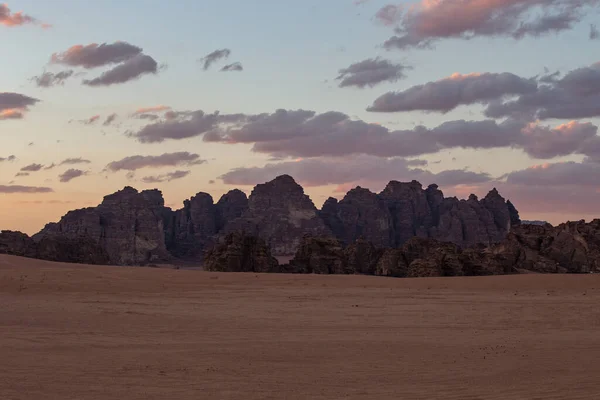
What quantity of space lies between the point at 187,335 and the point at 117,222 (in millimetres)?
97734

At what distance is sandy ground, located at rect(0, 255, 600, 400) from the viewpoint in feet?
32.2

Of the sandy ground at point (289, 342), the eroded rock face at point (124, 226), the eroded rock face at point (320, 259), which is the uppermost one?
the eroded rock face at point (124, 226)

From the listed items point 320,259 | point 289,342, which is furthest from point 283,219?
point 289,342

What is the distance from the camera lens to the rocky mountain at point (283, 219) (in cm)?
10862

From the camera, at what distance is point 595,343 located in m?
14.7

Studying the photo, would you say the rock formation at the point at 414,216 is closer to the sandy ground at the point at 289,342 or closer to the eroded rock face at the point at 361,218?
the eroded rock face at the point at 361,218

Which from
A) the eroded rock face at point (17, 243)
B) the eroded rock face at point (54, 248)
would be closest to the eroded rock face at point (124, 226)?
the eroded rock face at point (54, 248)

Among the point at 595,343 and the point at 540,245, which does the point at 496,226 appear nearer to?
the point at 540,245

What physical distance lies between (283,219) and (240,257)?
78756 millimetres

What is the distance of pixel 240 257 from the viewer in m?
45.7

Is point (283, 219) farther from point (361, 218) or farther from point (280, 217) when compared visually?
point (361, 218)

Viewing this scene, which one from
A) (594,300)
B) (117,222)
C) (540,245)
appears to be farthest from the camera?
(117,222)

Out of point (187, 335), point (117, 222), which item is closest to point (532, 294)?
point (187, 335)

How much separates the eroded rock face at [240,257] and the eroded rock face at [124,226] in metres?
59.4
